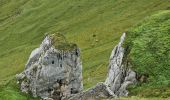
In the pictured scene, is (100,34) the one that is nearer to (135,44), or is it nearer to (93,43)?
(93,43)

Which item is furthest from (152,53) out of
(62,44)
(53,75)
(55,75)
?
(53,75)

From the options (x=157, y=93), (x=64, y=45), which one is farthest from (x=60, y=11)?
(x=157, y=93)

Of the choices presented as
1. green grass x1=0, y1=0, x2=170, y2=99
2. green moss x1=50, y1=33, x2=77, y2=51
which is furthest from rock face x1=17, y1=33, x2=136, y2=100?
green grass x1=0, y1=0, x2=170, y2=99

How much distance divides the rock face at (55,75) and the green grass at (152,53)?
8999 millimetres

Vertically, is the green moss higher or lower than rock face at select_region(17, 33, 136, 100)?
higher

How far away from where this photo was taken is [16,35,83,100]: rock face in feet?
165

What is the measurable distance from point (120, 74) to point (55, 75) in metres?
10.4

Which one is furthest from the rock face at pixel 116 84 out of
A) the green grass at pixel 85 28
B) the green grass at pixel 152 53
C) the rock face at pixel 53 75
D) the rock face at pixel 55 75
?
the green grass at pixel 85 28

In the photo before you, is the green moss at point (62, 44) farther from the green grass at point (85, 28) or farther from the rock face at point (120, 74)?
the green grass at point (85, 28)

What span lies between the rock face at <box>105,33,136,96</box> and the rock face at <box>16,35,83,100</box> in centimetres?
667

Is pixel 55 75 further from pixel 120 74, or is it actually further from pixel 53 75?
pixel 120 74

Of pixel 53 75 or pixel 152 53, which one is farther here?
pixel 53 75

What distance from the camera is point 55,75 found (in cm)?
5025

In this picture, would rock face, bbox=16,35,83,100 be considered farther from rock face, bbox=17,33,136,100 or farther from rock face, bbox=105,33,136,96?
rock face, bbox=105,33,136,96
